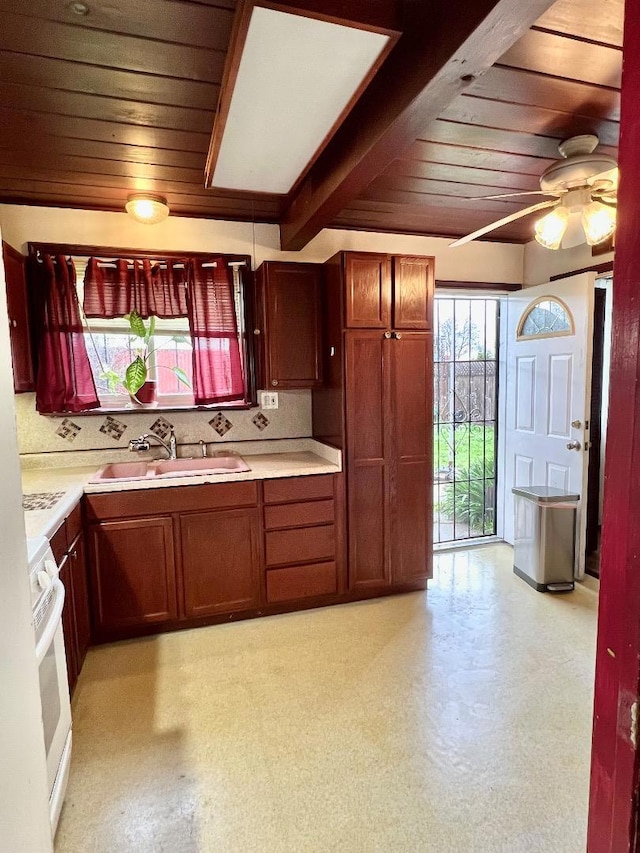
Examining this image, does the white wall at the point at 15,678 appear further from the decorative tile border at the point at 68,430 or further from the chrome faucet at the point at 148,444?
the decorative tile border at the point at 68,430

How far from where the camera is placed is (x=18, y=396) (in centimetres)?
275

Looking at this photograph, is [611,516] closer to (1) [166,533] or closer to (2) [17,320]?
(1) [166,533]

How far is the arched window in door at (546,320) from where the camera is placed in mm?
3140

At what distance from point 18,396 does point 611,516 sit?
307 cm

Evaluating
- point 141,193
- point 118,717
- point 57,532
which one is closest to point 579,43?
point 141,193

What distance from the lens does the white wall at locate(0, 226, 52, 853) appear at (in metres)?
0.81

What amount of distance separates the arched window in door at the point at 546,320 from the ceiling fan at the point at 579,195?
0.99 metres

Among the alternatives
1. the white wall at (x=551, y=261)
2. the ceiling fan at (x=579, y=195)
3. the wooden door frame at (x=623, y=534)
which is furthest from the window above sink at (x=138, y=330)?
the wooden door frame at (x=623, y=534)

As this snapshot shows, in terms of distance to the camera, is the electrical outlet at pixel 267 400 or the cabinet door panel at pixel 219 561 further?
the electrical outlet at pixel 267 400

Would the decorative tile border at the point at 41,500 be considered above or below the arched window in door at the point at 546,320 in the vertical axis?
below

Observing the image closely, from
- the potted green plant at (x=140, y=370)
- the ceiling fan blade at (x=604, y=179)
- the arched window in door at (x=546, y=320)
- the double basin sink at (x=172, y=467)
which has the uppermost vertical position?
the ceiling fan blade at (x=604, y=179)

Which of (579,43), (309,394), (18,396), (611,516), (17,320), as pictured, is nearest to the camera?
(611,516)

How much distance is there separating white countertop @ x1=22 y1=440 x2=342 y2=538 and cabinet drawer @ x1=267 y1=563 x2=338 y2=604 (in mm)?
578

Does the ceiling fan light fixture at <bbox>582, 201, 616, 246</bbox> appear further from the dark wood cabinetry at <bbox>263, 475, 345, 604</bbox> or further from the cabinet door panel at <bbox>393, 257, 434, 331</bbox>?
the dark wood cabinetry at <bbox>263, 475, 345, 604</bbox>
